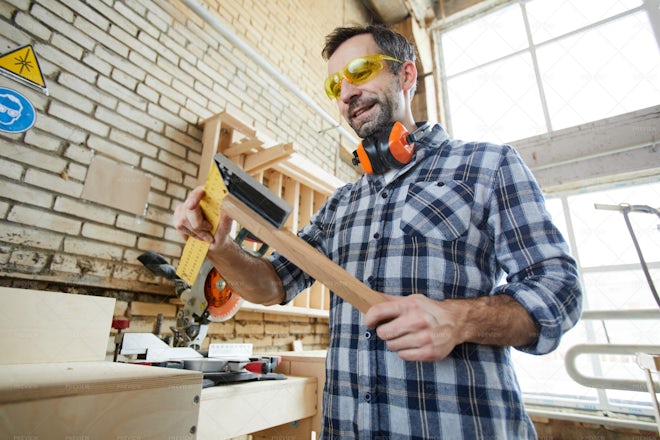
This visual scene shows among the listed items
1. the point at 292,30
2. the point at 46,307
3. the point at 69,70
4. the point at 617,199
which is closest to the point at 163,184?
the point at 69,70

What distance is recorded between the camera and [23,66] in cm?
169

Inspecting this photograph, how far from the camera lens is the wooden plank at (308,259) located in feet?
2.39

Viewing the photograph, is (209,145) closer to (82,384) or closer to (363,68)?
(363,68)

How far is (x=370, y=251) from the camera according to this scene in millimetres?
1033

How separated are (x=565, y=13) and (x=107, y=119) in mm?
5834

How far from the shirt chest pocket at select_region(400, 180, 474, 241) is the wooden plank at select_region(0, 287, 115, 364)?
135cm

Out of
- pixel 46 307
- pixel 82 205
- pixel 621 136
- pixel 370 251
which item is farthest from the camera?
pixel 621 136

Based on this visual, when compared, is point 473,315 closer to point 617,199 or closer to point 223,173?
point 223,173

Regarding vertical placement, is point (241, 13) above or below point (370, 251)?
above

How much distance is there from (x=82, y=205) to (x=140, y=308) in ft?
2.17

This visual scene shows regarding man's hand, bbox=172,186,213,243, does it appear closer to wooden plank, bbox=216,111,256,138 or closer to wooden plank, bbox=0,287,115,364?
wooden plank, bbox=0,287,115,364

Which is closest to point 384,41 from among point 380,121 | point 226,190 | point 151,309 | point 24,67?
point 380,121

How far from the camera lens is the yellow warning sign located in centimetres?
163

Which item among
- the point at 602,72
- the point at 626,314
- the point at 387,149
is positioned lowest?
the point at 626,314
